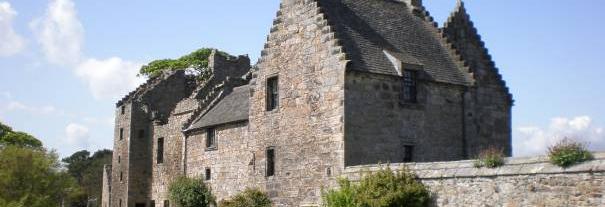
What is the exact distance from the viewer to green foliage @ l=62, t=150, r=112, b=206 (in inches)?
3322

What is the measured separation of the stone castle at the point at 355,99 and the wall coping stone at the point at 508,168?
12.2 feet

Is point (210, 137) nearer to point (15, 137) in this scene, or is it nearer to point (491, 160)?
point (491, 160)

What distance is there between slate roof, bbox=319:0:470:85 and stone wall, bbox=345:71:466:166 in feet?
1.70

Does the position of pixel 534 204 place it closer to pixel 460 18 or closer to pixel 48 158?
pixel 460 18

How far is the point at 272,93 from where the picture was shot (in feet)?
99.8

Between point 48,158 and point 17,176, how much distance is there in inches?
139

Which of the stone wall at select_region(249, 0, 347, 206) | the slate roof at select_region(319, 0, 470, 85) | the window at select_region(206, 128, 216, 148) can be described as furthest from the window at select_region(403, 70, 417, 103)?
the window at select_region(206, 128, 216, 148)

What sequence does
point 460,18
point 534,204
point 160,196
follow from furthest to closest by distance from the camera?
point 160,196 < point 460,18 < point 534,204

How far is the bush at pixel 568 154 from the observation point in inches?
693

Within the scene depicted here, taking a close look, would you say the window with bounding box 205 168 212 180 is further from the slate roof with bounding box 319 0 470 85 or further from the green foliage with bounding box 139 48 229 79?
the green foliage with bounding box 139 48 229 79

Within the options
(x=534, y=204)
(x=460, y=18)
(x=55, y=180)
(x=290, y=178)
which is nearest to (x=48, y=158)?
(x=55, y=180)

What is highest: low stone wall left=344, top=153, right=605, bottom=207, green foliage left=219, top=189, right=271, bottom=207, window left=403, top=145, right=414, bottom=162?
window left=403, top=145, right=414, bottom=162

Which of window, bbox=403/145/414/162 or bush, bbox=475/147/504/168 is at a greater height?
window, bbox=403/145/414/162

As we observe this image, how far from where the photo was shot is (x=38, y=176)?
47.8 meters
